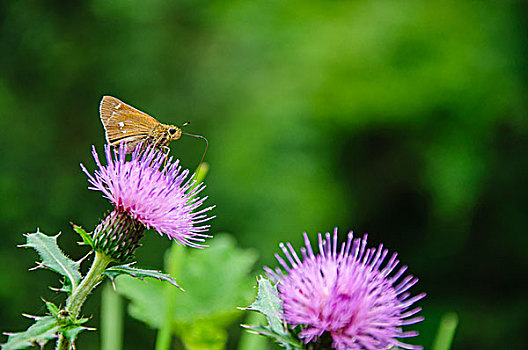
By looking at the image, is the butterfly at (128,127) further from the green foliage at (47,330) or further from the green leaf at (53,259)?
the green foliage at (47,330)

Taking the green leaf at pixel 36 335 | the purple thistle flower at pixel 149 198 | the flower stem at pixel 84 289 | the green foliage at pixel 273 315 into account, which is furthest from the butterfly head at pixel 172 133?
the green leaf at pixel 36 335

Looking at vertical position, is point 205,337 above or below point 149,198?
below

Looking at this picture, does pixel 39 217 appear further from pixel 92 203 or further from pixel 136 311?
pixel 136 311

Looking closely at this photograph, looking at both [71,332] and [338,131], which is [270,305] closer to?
[71,332]

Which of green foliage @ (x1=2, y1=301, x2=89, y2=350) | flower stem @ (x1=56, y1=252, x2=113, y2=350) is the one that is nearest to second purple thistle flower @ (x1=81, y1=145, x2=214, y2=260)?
flower stem @ (x1=56, y1=252, x2=113, y2=350)

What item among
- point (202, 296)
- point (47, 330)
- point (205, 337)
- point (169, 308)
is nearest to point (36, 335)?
point (47, 330)

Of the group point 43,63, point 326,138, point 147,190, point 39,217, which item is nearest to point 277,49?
point 326,138
